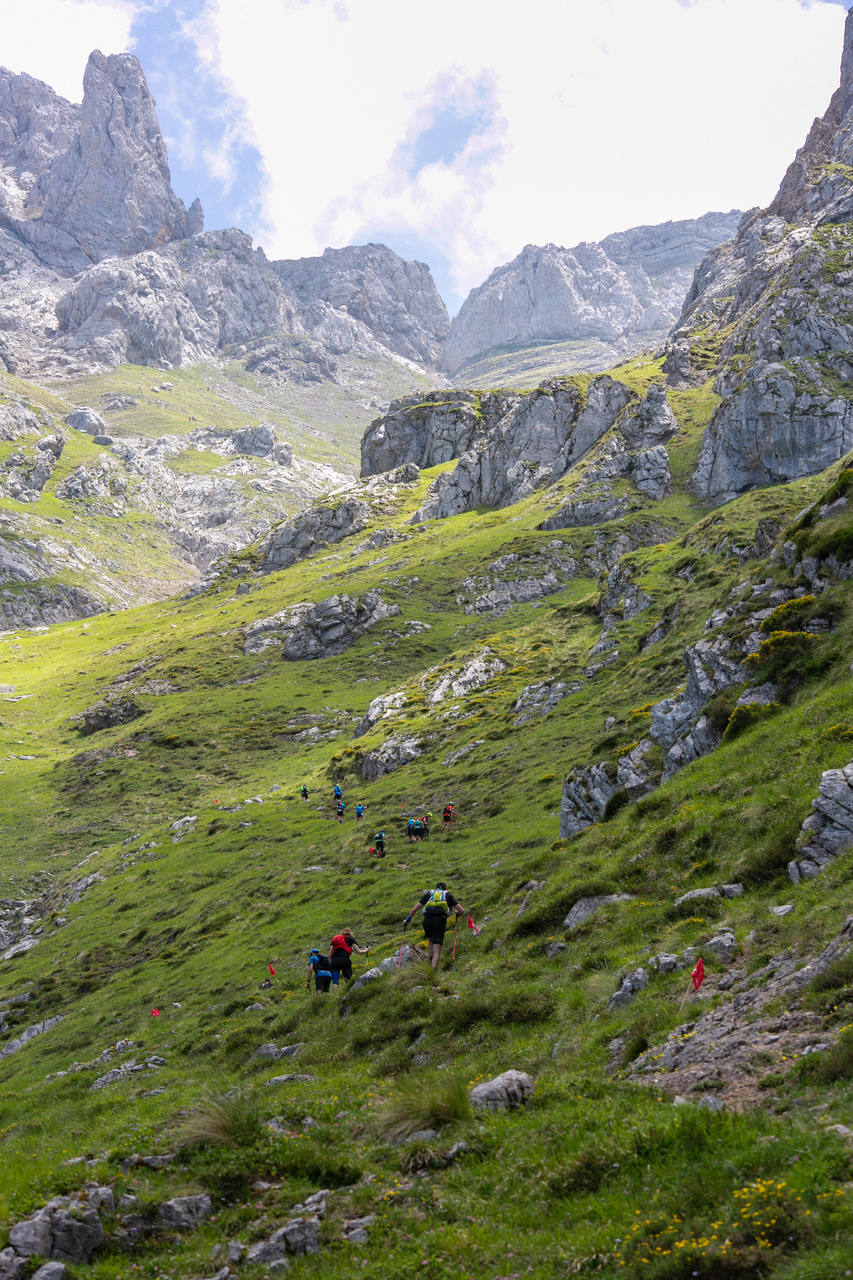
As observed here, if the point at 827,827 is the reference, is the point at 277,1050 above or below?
below

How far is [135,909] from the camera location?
172ft

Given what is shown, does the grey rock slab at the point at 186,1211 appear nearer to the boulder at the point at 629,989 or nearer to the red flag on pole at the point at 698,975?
the boulder at the point at 629,989

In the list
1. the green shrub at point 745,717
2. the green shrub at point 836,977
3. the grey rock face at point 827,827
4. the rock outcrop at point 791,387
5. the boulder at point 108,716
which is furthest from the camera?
the boulder at point 108,716

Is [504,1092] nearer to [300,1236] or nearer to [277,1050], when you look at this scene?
[300,1236]

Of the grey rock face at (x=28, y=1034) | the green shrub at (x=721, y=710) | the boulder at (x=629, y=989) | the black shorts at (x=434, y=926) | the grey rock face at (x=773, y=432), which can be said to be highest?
the grey rock face at (x=773, y=432)

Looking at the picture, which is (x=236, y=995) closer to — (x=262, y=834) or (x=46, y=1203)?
(x=46, y=1203)

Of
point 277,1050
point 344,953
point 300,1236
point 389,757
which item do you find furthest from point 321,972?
point 389,757

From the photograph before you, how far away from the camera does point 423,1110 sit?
13023mm

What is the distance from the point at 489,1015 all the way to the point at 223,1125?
6571 mm

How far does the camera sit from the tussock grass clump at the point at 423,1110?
1286 centimetres

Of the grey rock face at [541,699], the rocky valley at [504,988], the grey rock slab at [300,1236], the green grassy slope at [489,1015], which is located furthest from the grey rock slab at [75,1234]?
the grey rock face at [541,699]

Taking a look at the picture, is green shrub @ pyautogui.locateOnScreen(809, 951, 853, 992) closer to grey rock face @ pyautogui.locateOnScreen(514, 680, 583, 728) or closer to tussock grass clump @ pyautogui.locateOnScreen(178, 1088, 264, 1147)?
tussock grass clump @ pyautogui.locateOnScreen(178, 1088, 264, 1147)

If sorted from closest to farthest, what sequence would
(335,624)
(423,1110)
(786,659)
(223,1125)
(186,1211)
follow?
(186,1211)
(423,1110)
(223,1125)
(786,659)
(335,624)

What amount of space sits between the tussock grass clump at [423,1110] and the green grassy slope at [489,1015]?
0.07 metres
